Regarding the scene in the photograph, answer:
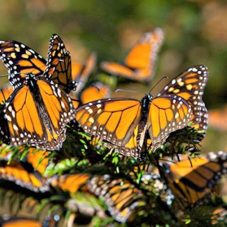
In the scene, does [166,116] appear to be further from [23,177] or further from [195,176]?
[23,177]

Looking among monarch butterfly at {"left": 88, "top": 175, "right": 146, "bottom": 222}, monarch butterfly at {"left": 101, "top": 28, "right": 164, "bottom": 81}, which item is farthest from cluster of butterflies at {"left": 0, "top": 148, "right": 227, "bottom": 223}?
monarch butterfly at {"left": 101, "top": 28, "right": 164, "bottom": 81}

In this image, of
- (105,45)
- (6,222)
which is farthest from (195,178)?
(105,45)

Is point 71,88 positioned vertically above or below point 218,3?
below

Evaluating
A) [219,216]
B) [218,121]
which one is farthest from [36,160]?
[218,121]

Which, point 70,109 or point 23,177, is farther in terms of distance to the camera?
point 23,177

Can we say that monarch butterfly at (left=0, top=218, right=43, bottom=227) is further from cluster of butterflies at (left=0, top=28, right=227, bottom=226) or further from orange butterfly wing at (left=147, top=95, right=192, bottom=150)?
orange butterfly wing at (left=147, top=95, right=192, bottom=150)

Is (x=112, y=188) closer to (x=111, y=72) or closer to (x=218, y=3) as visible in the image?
(x=111, y=72)
